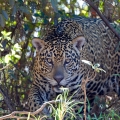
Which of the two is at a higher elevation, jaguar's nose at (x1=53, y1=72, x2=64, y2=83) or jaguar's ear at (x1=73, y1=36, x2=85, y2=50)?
jaguar's ear at (x1=73, y1=36, x2=85, y2=50)

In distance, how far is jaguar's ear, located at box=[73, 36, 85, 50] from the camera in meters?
6.61

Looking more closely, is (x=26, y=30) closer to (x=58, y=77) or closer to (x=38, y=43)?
(x=38, y=43)

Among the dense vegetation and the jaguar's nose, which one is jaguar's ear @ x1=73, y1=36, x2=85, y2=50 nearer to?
the dense vegetation

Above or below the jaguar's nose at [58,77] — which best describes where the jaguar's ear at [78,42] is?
above

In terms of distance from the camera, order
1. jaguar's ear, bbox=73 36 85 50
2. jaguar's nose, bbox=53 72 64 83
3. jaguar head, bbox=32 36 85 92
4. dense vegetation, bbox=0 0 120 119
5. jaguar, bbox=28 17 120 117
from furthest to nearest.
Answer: dense vegetation, bbox=0 0 120 119 < jaguar's ear, bbox=73 36 85 50 < jaguar, bbox=28 17 120 117 < jaguar head, bbox=32 36 85 92 < jaguar's nose, bbox=53 72 64 83

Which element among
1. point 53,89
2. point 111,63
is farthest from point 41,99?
point 111,63

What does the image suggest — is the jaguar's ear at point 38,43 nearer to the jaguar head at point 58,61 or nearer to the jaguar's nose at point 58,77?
the jaguar head at point 58,61

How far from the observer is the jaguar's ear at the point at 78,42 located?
661cm

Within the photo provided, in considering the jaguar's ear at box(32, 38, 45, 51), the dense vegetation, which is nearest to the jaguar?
→ the jaguar's ear at box(32, 38, 45, 51)

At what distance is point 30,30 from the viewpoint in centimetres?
743

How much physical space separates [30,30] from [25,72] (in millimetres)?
679

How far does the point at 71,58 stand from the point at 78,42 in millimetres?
284

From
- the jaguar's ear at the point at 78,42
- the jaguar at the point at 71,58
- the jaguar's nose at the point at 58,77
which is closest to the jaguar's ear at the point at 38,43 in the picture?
the jaguar at the point at 71,58

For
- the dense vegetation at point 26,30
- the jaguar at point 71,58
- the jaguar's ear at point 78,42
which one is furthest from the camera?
the dense vegetation at point 26,30
